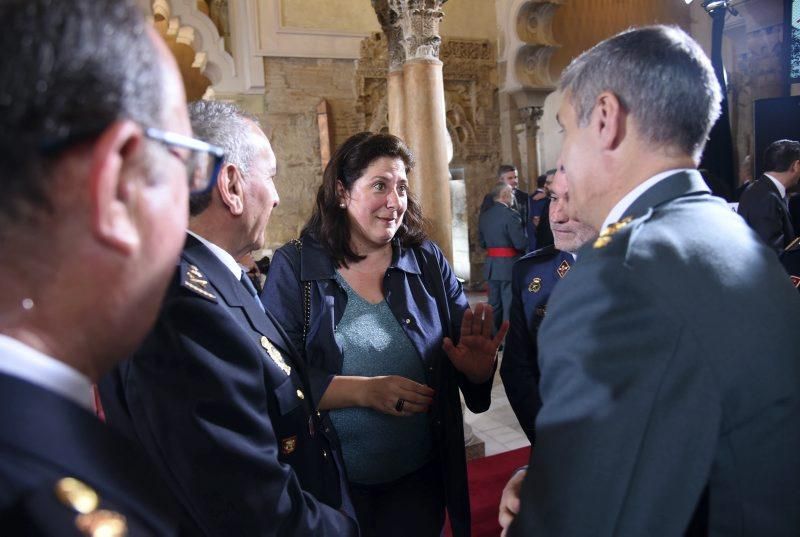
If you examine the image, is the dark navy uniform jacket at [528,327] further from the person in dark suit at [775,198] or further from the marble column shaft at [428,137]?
the person in dark suit at [775,198]

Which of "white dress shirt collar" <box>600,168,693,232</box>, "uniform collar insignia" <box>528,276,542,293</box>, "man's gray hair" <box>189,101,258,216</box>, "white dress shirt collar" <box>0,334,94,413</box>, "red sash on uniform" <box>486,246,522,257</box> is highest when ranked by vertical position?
"man's gray hair" <box>189,101,258,216</box>

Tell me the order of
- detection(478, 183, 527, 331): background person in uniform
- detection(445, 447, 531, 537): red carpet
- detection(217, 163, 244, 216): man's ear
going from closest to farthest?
detection(217, 163, 244, 216): man's ear, detection(445, 447, 531, 537): red carpet, detection(478, 183, 527, 331): background person in uniform

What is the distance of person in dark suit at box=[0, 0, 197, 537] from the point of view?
1.82 feet

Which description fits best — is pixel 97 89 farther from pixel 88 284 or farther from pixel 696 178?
pixel 696 178

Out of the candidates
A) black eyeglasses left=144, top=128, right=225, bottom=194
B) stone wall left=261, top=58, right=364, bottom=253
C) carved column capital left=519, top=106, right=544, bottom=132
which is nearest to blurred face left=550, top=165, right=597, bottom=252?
black eyeglasses left=144, top=128, right=225, bottom=194

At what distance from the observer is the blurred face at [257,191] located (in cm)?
153

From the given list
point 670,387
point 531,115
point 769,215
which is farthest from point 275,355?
point 531,115

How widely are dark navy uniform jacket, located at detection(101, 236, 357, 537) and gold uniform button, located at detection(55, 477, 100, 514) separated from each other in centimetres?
44

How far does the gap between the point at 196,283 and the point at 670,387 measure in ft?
2.95

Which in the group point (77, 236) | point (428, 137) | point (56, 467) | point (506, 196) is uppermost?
point (428, 137)

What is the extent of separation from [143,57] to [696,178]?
0.98 metres

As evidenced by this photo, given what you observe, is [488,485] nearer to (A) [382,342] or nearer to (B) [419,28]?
(A) [382,342]

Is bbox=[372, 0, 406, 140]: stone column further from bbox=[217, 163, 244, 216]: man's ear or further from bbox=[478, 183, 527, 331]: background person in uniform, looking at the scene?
bbox=[478, 183, 527, 331]: background person in uniform

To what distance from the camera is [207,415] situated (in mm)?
1077
